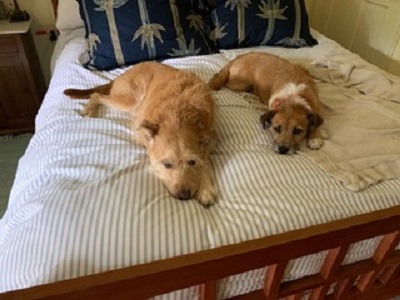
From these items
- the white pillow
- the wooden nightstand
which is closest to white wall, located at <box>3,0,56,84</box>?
the wooden nightstand

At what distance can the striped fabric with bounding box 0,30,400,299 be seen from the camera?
79cm

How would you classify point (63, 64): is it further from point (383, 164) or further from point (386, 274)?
point (386, 274)

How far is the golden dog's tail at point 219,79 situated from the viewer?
1.64 metres

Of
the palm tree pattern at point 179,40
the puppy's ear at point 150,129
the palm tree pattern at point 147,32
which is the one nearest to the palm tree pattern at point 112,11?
the palm tree pattern at point 147,32

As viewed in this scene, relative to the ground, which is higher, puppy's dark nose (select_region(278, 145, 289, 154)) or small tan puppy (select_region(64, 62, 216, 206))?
small tan puppy (select_region(64, 62, 216, 206))

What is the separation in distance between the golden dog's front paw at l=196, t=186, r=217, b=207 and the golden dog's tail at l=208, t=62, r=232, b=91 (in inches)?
30.5

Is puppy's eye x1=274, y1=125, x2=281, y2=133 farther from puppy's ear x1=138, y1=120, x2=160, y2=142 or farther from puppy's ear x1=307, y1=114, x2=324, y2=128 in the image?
puppy's ear x1=138, y1=120, x2=160, y2=142

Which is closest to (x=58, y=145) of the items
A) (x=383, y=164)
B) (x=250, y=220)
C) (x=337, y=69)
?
(x=250, y=220)

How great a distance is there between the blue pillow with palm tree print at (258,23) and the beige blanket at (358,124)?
391 millimetres

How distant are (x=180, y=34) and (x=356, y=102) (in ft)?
3.50

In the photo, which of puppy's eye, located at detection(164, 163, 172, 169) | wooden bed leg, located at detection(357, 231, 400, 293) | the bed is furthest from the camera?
puppy's eye, located at detection(164, 163, 172, 169)

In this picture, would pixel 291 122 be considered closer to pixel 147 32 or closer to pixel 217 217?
pixel 217 217

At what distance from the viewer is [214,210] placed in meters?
0.95

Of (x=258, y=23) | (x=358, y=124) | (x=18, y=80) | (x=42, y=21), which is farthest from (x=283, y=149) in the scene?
(x=42, y=21)
